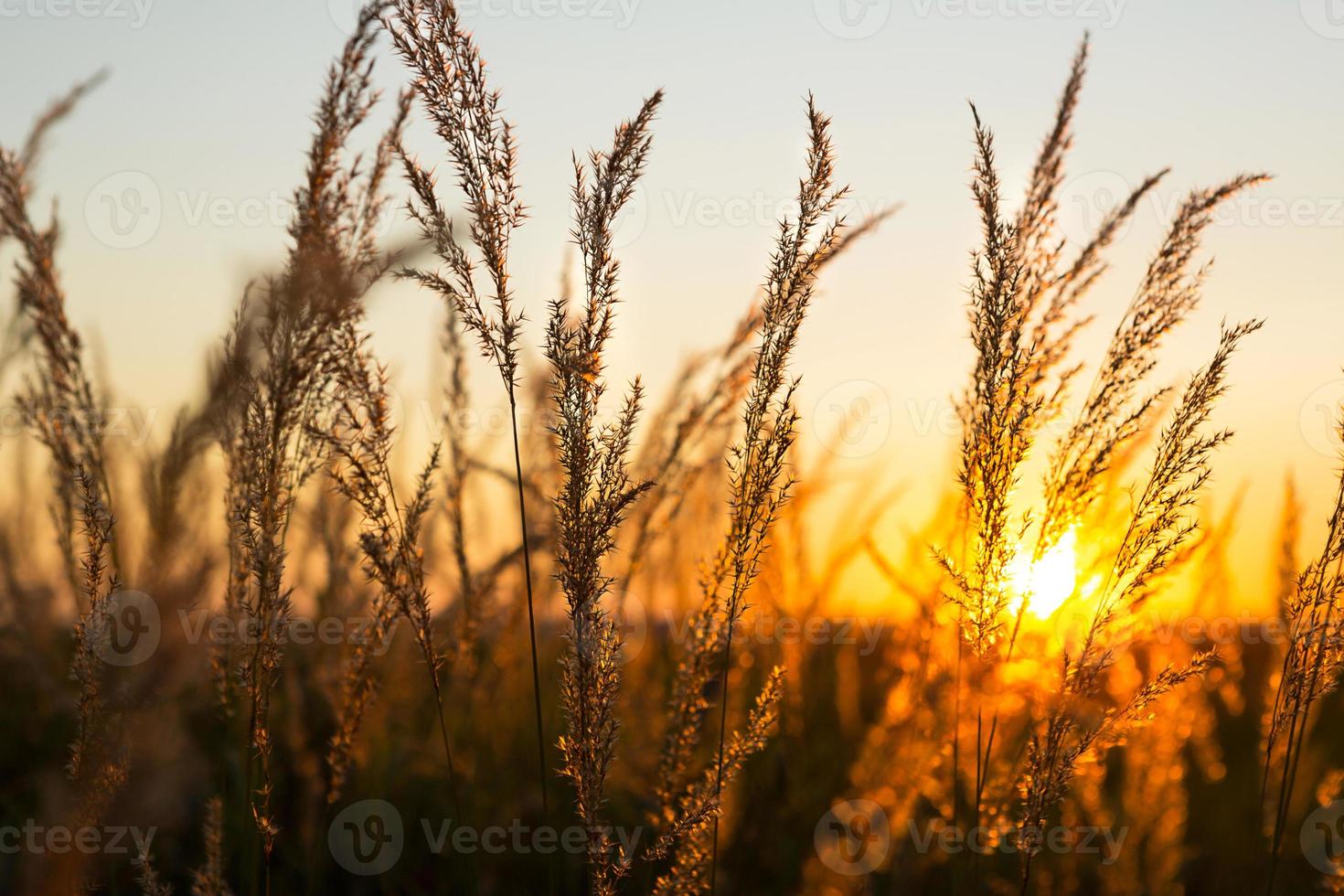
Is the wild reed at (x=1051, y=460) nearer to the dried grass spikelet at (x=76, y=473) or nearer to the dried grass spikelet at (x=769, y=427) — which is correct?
the dried grass spikelet at (x=769, y=427)

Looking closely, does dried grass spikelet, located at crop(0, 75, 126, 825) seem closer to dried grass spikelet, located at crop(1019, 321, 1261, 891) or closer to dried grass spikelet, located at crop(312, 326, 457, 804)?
dried grass spikelet, located at crop(312, 326, 457, 804)

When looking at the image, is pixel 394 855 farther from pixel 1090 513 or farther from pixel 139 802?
pixel 1090 513

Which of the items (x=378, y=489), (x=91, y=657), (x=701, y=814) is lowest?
(x=701, y=814)

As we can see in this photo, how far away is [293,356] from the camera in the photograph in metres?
1.88

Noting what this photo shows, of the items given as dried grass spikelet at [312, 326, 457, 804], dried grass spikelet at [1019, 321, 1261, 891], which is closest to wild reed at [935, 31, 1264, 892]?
dried grass spikelet at [1019, 321, 1261, 891]

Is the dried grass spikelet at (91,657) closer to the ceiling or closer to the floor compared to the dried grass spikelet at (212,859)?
closer to the ceiling

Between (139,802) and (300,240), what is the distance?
3.52 feet

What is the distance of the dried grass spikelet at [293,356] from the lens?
1.85 metres

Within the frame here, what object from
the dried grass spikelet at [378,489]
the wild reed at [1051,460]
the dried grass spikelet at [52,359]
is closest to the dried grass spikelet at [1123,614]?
the wild reed at [1051,460]

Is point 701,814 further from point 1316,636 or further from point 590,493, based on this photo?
point 1316,636

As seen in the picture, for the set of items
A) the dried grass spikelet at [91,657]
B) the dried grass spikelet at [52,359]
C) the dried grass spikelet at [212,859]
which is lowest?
the dried grass spikelet at [212,859]

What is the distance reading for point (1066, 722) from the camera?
203cm

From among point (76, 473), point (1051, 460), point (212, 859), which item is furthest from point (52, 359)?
point (1051, 460)

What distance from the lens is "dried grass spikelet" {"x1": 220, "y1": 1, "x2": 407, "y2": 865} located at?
1853 millimetres
